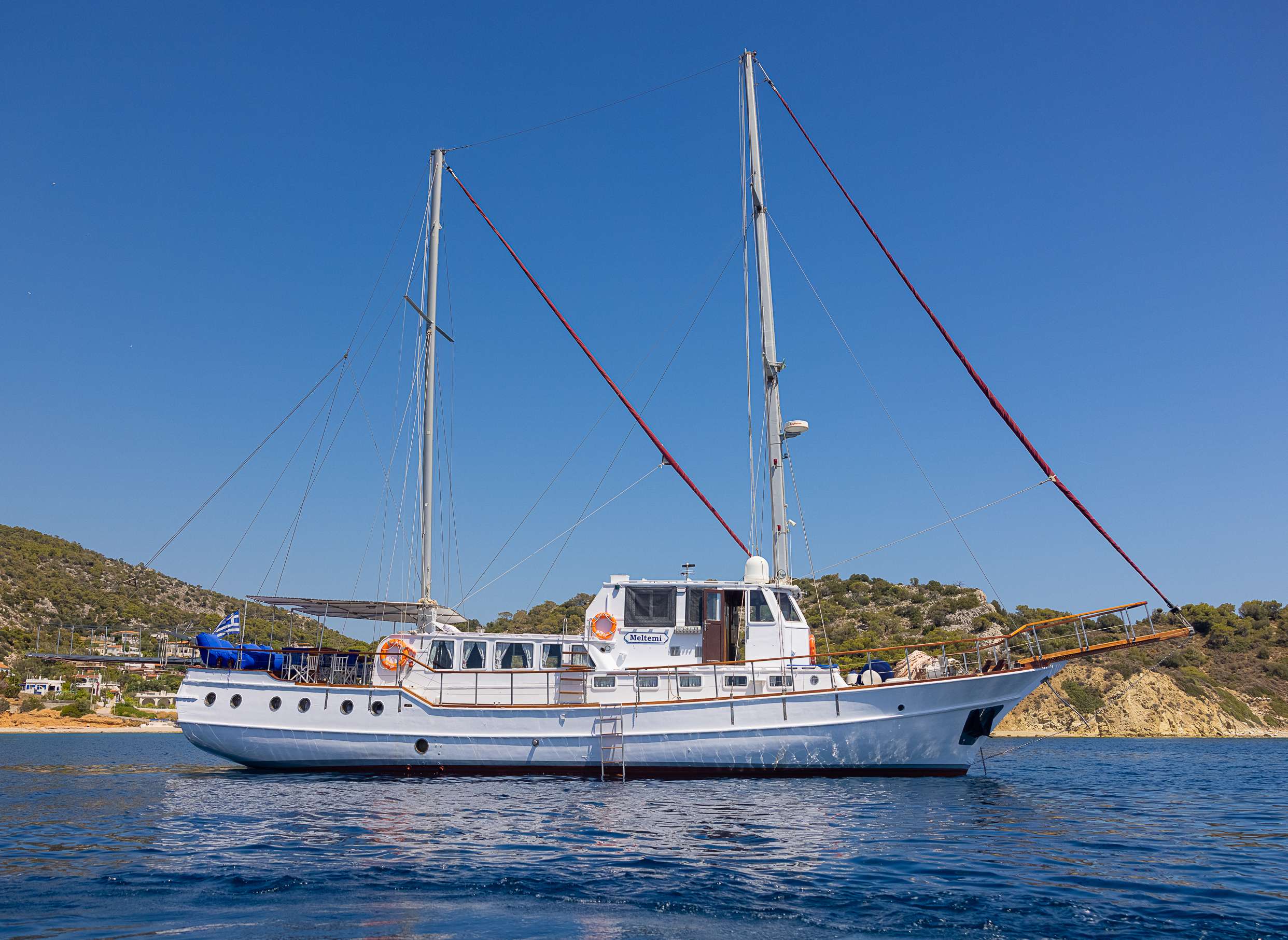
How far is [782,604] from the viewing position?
21.2m

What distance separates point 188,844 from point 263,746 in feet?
33.6

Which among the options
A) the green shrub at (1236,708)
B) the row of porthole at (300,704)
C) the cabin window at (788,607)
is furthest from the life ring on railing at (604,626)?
Answer: the green shrub at (1236,708)

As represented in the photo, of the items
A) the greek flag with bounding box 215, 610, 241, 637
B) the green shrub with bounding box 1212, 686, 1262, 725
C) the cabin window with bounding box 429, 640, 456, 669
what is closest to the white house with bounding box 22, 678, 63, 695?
the greek flag with bounding box 215, 610, 241, 637

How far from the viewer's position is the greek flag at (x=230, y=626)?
21734 mm

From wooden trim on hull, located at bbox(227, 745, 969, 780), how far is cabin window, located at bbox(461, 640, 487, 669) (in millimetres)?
2430

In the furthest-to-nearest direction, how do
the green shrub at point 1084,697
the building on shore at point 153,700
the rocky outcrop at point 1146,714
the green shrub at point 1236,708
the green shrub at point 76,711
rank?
the building on shore at point 153,700
the green shrub at point 76,711
the green shrub at point 1084,697
the green shrub at point 1236,708
the rocky outcrop at point 1146,714

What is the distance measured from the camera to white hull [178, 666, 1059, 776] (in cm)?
1859

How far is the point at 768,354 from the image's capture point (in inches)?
898

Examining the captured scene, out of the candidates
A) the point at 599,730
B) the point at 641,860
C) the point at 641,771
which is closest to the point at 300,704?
the point at 599,730

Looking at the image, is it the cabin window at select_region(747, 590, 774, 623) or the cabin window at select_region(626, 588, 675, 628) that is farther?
the cabin window at select_region(626, 588, 675, 628)

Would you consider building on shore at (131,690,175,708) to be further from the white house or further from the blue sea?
the blue sea

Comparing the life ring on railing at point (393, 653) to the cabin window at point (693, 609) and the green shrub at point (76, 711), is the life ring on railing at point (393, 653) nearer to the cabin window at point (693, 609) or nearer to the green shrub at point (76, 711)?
the cabin window at point (693, 609)

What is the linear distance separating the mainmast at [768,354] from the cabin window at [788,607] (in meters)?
0.43

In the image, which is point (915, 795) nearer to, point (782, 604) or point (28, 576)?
point (782, 604)
